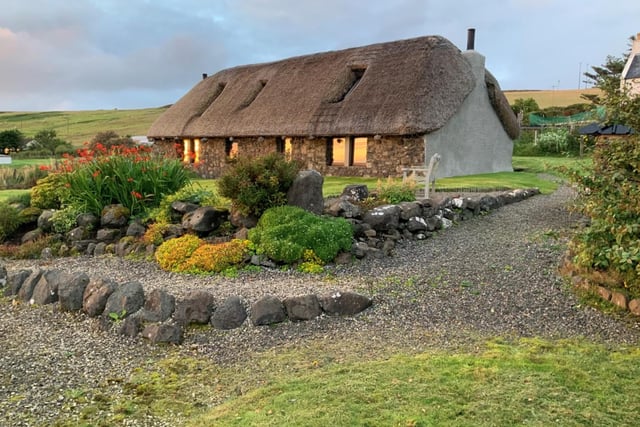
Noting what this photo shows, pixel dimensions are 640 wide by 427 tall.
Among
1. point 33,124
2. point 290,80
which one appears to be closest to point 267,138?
point 290,80

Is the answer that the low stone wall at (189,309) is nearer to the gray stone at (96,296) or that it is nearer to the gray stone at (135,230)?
the gray stone at (96,296)

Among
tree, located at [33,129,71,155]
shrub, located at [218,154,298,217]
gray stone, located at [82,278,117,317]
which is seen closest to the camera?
gray stone, located at [82,278,117,317]

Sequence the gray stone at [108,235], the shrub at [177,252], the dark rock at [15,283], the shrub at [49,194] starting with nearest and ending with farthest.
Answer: the dark rock at [15,283]
the shrub at [177,252]
the gray stone at [108,235]
the shrub at [49,194]

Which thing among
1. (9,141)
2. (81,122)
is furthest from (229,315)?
(81,122)

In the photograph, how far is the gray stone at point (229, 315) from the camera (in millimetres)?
5281

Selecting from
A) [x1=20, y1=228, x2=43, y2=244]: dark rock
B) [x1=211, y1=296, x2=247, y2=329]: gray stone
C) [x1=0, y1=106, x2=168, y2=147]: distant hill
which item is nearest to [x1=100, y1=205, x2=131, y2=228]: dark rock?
[x1=20, y1=228, x2=43, y2=244]: dark rock

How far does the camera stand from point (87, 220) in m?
9.56

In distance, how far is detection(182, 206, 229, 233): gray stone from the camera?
8477 millimetres

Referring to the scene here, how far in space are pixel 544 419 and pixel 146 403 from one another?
9.35ft

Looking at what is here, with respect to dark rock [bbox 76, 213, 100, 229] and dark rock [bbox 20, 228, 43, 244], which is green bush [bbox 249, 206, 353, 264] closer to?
dark rock [bbox 76, 213, 100, 229]

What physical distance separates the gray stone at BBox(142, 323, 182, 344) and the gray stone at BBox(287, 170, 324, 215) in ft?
12.1

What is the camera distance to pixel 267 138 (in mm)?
20703

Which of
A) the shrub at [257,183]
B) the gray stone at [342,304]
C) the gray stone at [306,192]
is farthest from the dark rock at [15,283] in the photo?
the gray stone at [342,304]

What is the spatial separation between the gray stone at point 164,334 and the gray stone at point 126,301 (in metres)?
0.59
